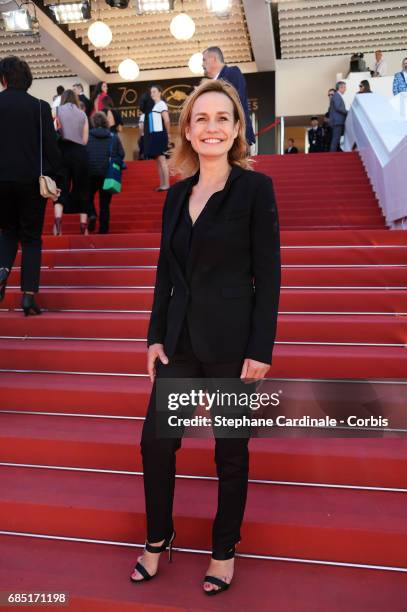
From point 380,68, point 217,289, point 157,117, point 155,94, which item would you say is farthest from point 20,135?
point 380,68

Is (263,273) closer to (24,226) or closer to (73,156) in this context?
(24,226)

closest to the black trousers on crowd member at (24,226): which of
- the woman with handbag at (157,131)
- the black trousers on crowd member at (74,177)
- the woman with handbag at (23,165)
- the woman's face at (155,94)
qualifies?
the woman with handbag at (23,165)

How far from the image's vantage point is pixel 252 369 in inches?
52.5

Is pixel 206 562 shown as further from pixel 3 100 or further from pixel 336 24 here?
pixel 336 24

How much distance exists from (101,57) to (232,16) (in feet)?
13.0

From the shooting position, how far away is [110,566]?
1694mm

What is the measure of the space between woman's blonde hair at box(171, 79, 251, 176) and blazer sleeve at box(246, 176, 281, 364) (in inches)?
8.2

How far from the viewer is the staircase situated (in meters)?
1.61

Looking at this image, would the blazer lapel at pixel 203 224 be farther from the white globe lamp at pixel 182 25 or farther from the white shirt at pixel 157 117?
the white globe lamp at pixel 182 25

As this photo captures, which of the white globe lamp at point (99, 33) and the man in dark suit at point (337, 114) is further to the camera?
the man in dark suit at point (337, 114)

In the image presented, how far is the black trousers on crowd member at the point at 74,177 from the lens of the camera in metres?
4.56

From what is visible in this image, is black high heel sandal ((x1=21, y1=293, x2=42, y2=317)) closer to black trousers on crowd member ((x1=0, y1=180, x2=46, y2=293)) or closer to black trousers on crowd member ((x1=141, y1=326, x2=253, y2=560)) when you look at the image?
black trousers on crowd member ((x1=0, y1=180, x2=46, y2=293))

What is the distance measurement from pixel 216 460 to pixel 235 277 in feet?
1.88

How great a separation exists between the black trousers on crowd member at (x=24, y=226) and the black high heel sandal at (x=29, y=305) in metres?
Result: 0.07
